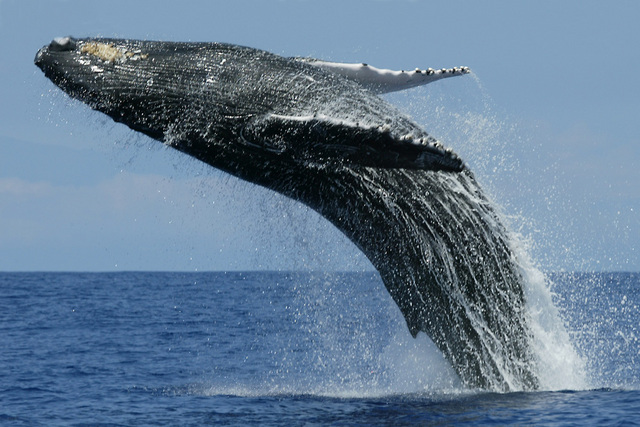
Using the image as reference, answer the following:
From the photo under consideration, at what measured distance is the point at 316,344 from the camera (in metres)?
26.5

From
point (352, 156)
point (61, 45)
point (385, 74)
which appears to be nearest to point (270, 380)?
point (385, 74)

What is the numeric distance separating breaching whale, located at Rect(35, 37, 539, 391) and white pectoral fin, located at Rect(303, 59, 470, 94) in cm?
1

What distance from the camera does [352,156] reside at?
24.0 feet

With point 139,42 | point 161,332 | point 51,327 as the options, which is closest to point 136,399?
point 139,42

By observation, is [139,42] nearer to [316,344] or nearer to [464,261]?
[464,261]

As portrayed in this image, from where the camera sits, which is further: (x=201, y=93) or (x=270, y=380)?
(x=270, y=380)

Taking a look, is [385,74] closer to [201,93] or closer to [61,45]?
[201,93]

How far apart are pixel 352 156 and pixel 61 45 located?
136 inches

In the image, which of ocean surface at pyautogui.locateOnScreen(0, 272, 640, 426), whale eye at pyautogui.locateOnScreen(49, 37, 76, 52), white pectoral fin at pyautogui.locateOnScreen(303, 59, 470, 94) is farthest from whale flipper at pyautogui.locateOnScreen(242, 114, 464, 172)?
ocean surface at pyautogui.locateOnScreen(0, 272, 640, 426)

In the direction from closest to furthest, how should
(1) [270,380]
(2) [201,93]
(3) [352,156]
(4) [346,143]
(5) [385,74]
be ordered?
1. (4) [346,143]
2. (3) [352,156]
3. (2) [201,93]
4. (5) [385,74]
5. (1) [270,380]

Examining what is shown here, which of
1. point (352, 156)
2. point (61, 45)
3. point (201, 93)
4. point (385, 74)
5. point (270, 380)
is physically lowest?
point (270, 380)

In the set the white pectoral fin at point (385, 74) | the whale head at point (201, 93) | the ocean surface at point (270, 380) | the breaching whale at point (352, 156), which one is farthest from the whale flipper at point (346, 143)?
the ocean surface at point (270, 380)

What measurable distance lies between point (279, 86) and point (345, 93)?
706 mm

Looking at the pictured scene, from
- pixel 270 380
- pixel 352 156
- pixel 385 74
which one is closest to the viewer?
pixel 352 156
